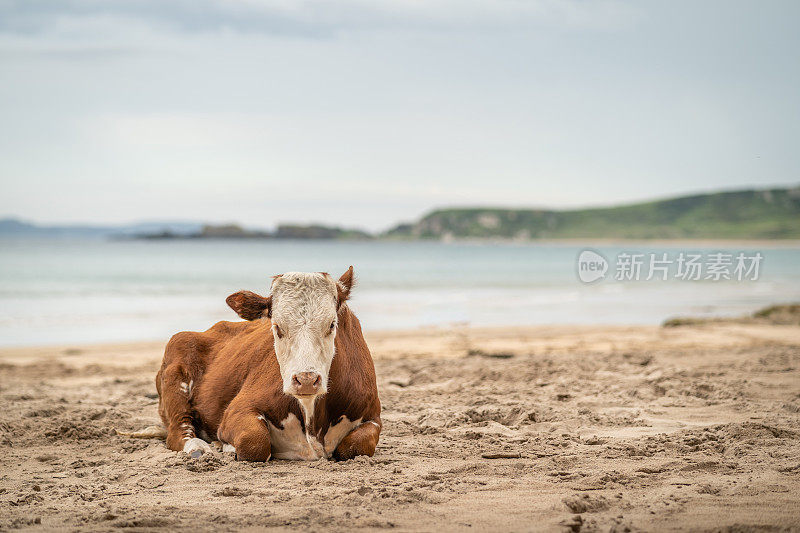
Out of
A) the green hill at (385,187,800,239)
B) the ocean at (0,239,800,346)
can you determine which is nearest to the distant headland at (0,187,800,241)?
the green hill at (385,187,800,239)

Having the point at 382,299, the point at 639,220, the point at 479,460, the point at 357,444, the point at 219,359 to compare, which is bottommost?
the point at 382,299

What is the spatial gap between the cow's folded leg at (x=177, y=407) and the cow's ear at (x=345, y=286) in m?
1.64

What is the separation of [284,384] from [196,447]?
137 centimetres

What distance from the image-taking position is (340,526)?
13.4 ft

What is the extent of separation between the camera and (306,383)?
4.77m

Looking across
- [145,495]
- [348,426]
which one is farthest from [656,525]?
[145,495]

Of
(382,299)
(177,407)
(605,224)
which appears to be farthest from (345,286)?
(605,224)

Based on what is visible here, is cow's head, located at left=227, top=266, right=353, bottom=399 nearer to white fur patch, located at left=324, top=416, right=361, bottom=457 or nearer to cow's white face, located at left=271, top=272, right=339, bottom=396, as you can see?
cow's white face, located at left=271, top=272, right=339, bottom=396

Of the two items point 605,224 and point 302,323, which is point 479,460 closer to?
point 302,323

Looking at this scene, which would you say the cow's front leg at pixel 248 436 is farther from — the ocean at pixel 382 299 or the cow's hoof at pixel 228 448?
the ocean at pixel 382 299

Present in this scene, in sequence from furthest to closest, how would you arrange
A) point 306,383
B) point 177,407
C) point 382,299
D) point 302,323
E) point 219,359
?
1. point 382,299
2. point 219,359
3. point 177,407
4. point 302,323
5. point 306,383

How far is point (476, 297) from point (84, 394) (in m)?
21.4

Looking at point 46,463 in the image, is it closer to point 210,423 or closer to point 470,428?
point 210,423

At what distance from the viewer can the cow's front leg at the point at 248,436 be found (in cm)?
543
